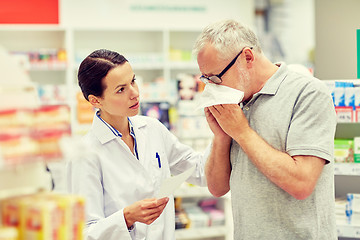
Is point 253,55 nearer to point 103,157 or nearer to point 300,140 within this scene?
point 300,140

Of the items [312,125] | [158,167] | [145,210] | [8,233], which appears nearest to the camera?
[8,233]

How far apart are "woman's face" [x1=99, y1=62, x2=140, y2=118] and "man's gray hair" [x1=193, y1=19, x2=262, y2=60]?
47 centimetres

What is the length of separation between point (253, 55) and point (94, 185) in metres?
0.98

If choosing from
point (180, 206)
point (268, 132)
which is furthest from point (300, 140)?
point (180, 206)

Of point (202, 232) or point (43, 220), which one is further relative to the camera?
point (202, 232)

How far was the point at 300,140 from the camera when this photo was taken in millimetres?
1903

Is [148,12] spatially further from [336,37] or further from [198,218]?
[336,37]

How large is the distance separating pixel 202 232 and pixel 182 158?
245 cm

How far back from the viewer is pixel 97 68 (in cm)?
239

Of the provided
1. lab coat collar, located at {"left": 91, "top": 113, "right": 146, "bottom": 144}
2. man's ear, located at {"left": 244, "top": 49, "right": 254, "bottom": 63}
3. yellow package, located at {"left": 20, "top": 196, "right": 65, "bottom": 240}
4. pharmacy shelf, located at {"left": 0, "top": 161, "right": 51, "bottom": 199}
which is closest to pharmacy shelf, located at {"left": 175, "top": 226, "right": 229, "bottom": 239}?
lab coat collar, located at {"left": 91, "top": 113, "right": 146, "bottom": 144}

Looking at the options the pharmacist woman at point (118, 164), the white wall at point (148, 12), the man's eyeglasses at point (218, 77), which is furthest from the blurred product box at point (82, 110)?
the man's eyeglasses at point (218, 77)

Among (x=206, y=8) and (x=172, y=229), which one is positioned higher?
(x=206, y=8)

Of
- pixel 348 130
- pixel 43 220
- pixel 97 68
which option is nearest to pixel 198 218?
pixel 348 130

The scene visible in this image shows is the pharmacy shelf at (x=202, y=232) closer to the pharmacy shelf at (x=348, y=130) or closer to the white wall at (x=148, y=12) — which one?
the pharmacy shelf at (x=348, y=130)
